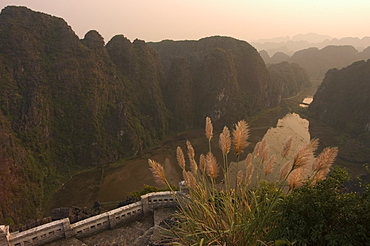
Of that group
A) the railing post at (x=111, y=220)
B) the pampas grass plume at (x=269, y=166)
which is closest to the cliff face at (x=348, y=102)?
the railing post at (x=111, y=220)

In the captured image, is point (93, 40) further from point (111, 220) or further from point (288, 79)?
point (288, 79)

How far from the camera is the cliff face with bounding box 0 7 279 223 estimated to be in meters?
33.9

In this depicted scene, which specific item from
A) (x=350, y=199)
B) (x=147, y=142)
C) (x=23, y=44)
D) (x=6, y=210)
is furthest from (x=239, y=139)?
(x=23, y=44)

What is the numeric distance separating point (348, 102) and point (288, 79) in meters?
41.4

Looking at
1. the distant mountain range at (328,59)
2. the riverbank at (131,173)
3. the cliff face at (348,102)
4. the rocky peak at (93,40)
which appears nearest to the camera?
the riverbank at (131,173)

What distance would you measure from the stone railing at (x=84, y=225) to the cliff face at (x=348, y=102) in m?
46.9

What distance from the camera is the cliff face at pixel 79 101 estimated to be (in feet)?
111

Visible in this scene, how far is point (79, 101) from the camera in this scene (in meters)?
45.4

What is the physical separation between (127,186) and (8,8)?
142 feet

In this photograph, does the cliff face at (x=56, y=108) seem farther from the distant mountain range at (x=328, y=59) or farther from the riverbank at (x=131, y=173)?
the distant mountain range at (x=328, y=59)

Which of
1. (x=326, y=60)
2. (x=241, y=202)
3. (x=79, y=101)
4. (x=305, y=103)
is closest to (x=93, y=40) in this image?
(x=79, y=101)

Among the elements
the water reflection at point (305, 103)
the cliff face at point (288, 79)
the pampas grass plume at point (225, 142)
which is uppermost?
the pampas grass plume at point (225, 142)

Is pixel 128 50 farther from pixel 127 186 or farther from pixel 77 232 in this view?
pixel 77 232

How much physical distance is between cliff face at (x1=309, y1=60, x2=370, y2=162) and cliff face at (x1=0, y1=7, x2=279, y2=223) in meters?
18.8
